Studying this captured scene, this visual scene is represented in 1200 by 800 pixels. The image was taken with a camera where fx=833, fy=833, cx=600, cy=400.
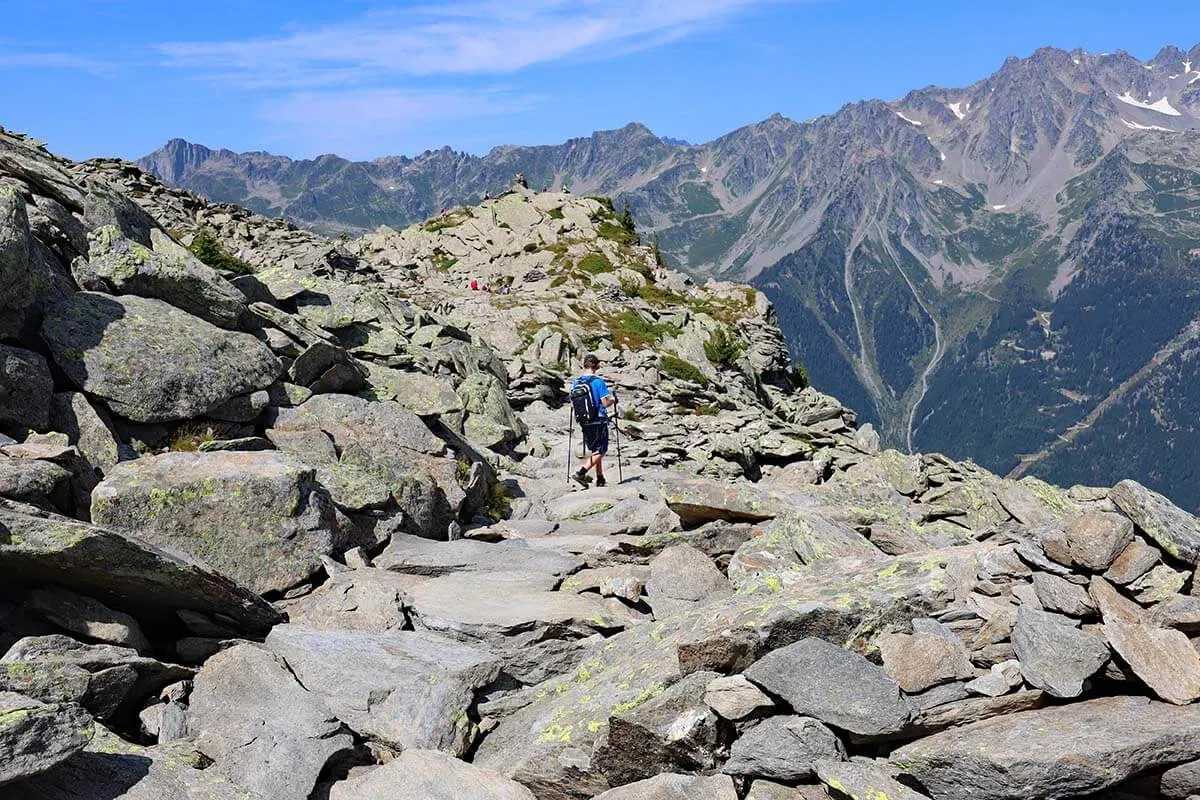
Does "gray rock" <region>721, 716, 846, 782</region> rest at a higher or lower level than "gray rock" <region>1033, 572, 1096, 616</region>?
lower

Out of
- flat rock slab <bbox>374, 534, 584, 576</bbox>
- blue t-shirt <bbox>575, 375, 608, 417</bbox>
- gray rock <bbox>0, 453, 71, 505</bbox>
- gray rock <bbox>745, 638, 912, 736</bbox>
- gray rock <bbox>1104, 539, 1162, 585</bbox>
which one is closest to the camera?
gray rock <bbox>745, 638, 912, 736</bbox>

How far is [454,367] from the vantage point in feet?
107

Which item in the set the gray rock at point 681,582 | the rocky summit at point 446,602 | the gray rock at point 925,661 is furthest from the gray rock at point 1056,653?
the gray rock at point 681,582

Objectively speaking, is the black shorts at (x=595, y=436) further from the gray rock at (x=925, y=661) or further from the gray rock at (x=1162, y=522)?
the gray rock at (x=1162, y=522)

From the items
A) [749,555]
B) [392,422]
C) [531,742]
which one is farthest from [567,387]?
[531,742]

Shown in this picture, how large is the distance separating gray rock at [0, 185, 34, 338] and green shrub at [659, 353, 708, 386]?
3608cm

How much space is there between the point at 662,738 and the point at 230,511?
27.4 ft

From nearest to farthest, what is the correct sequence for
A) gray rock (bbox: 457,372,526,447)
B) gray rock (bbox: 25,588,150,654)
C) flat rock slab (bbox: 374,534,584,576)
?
gray rock (bbox: 25,588,150,654) → flat rock slab (bbox: 374,534,584,576) → gray rock (bbox: 457,372,526,447)

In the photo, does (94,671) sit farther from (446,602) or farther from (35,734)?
(446,602)

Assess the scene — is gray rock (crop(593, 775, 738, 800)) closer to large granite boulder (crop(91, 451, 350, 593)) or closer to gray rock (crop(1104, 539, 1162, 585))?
gray rock (crop(1104, 539, 1162, 585))

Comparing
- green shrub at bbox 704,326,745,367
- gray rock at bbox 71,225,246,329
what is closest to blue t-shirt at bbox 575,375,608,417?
gray rock at bbox 71,225,246,329

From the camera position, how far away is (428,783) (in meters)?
9.01

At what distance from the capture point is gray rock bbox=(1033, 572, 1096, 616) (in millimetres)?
8969

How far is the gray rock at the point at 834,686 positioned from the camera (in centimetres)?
843
